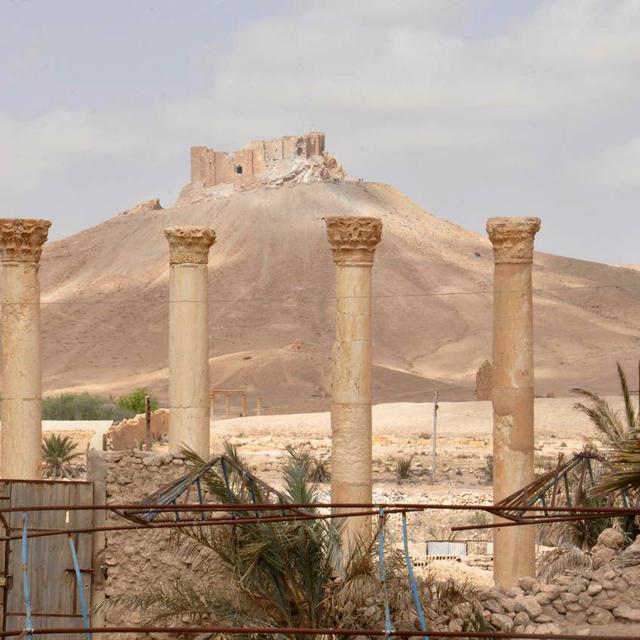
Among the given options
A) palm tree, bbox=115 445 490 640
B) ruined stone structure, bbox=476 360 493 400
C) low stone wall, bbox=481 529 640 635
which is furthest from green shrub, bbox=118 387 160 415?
low stone wall, bbox=481 529 640 635

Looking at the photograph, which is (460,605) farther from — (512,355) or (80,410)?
(80,410)

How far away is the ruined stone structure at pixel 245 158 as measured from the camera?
124 metres

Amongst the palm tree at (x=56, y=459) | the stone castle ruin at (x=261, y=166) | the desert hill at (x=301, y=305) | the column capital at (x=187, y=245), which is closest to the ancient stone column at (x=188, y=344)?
the column capital at (x=187, y=245)

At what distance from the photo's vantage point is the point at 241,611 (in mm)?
12695

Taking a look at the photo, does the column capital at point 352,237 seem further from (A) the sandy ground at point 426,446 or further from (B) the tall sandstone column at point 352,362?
(A) the sandy ground at point 426,446

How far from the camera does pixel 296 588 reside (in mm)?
13039

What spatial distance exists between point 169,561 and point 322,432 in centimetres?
3732

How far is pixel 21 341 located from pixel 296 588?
693 cm

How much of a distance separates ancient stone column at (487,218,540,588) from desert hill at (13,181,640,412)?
5307cm

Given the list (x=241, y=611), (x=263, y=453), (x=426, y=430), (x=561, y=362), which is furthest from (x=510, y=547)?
(x=561, y=362)

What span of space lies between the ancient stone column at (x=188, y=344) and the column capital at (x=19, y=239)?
1.81m

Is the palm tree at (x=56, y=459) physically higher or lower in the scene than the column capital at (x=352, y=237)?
lower

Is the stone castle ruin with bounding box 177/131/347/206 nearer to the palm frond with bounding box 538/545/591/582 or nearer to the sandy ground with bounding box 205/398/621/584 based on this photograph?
the sandy ground with bounding box 205/398/621/584

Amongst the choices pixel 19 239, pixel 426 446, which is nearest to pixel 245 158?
pixel 426 446
